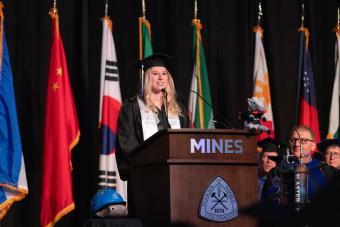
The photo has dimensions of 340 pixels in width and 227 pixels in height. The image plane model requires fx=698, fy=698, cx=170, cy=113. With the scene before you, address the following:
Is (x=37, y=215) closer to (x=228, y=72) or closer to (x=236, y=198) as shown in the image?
(x=228, y=72)

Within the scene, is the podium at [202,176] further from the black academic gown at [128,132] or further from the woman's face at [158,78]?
the woman's face at [158,78]

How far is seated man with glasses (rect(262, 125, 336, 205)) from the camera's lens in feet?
14.5

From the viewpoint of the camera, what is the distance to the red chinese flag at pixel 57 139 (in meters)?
6.68

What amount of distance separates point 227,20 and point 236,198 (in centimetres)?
447

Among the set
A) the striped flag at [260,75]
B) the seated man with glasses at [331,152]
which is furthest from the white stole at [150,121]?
the striped flag at [260,75]

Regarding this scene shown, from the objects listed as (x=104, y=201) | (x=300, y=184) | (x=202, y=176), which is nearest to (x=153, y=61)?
(x=104, y=201)

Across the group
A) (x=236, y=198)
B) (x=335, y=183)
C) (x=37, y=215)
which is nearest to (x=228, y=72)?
(x=37, y=215)

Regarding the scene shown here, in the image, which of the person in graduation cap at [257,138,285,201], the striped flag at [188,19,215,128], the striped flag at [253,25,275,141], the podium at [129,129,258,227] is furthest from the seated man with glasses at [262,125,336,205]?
the striped flag at [253,25,275,141]

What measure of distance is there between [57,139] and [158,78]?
5.85 feet

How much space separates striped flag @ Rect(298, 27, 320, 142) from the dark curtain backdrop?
298 millimetres

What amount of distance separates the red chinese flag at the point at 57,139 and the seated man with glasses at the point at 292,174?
7.59 feet

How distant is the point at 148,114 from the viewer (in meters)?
5.29

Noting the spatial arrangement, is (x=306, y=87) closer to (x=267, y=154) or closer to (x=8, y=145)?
(x=267, y=154)

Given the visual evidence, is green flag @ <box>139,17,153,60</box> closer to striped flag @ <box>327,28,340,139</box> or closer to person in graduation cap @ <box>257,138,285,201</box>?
person in graduation cap @ <box>257,138,285,201</box>
